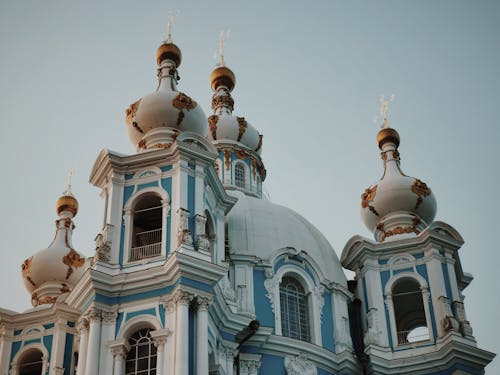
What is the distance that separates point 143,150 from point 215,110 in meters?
9.64

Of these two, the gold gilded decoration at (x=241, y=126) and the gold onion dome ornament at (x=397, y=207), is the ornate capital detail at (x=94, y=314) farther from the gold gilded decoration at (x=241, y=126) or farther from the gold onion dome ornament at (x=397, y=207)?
the gold gilded decoration at (x=241, y=126)

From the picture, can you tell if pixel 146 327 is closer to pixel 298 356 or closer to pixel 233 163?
pixel 298 356

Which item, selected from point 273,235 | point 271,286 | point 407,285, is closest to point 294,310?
point 271,286

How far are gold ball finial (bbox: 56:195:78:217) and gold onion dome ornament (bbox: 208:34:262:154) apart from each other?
231 inches

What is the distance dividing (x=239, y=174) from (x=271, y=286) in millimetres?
7336

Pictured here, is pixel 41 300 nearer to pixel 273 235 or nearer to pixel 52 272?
pixel 52 272

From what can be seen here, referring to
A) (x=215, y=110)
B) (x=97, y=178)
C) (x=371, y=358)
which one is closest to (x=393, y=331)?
(x=371, y=358)

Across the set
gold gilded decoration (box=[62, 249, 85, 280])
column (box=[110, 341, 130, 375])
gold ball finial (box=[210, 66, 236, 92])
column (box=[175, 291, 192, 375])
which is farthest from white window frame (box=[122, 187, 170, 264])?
gold ball finial (box=[210, 66, 236, 92])

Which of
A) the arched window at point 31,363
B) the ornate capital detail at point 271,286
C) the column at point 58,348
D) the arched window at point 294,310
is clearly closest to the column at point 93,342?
the column at point 58,348

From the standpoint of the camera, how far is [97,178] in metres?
26.8

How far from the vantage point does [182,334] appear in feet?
73.3

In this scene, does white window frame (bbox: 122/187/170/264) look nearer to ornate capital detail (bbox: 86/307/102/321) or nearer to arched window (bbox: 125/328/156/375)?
ornate capital detail (bbox: 86/307/102/321)

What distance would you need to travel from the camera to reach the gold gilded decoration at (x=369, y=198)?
105 feet

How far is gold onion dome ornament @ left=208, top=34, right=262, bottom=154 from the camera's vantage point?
117ft
